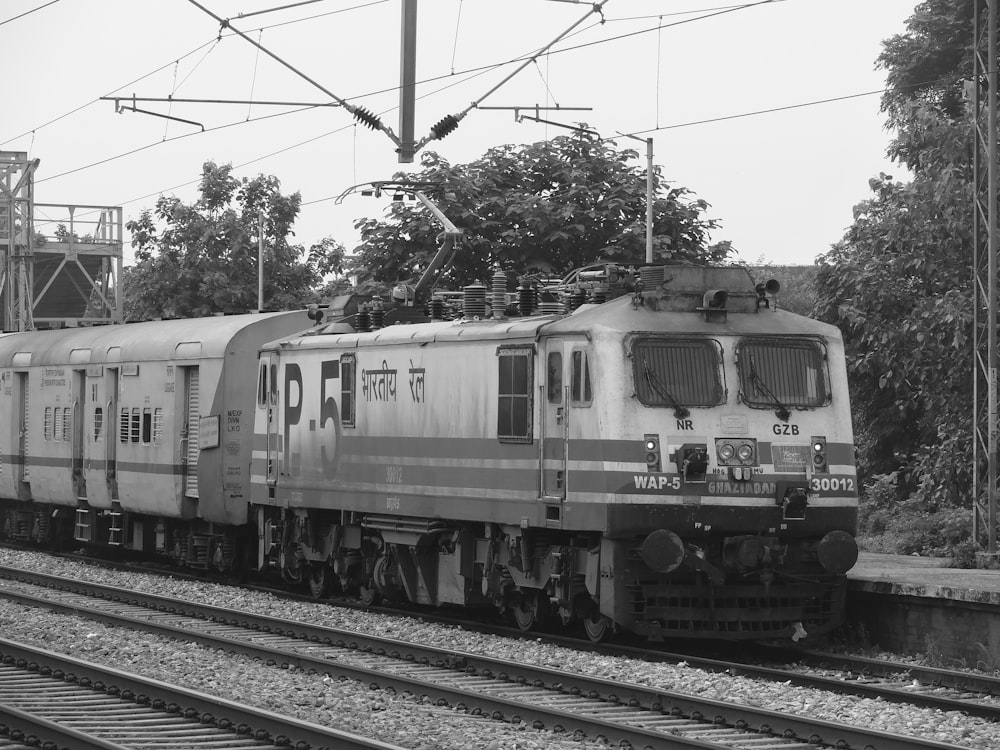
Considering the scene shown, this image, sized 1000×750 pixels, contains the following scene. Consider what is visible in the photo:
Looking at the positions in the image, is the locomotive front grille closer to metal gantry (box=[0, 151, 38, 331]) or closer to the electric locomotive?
the electric locomotive

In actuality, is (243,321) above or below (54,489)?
above

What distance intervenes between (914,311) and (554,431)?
50.0 feet

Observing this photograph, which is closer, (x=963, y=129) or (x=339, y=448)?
(x=339, y=448)

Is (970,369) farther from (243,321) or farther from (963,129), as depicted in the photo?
(243,321)

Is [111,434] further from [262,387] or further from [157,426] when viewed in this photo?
[262,387]

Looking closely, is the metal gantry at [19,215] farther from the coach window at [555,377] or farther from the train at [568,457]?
the coach window at [555,377]

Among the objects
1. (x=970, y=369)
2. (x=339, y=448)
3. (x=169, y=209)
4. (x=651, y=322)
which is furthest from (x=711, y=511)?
(x=169, y=209)

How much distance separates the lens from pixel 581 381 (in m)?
14.5

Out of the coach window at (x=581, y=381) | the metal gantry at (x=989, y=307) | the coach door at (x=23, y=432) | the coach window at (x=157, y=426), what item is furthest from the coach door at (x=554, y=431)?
the coach door at (x=23, y=432)

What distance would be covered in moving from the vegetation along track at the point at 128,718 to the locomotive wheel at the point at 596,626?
4.55 meters

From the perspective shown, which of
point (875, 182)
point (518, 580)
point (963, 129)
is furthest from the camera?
point (875, 182)

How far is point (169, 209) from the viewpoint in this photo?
48.6 metres

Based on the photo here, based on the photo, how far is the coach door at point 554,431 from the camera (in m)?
14.8

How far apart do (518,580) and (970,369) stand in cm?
1289
